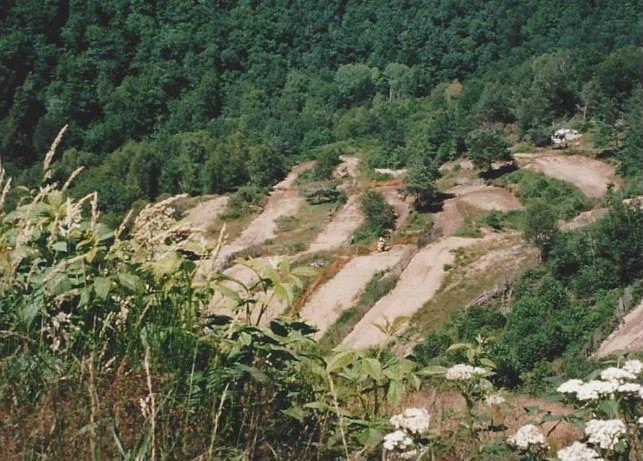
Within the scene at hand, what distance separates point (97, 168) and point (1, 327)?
85084 mm

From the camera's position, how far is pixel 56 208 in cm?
350

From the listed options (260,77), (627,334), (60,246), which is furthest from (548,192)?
(260,77)

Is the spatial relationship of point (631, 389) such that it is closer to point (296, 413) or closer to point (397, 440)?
point (397, 440)

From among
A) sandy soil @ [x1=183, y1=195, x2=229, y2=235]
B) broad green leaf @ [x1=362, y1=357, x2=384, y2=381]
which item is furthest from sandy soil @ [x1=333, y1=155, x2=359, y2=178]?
broad green leaf @ [x1=362, y1=357, x2=384, y2=381]

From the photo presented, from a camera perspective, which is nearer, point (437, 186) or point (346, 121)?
point (437, 186)

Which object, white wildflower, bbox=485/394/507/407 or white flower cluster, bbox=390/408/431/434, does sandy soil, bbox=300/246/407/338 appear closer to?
white wildflower, bbox=485/394/507/407

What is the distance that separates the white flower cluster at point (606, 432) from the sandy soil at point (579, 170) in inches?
1755

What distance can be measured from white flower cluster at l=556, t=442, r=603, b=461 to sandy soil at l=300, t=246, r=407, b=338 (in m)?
27.0

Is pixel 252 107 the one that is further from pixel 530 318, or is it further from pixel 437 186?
pixel 530 318

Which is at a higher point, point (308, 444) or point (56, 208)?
point (56, 208)

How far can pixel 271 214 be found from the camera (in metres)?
62.9

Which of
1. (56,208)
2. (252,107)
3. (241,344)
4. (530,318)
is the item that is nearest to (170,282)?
(241,344)

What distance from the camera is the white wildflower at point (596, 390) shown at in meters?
2.87

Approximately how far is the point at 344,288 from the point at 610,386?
109ft
